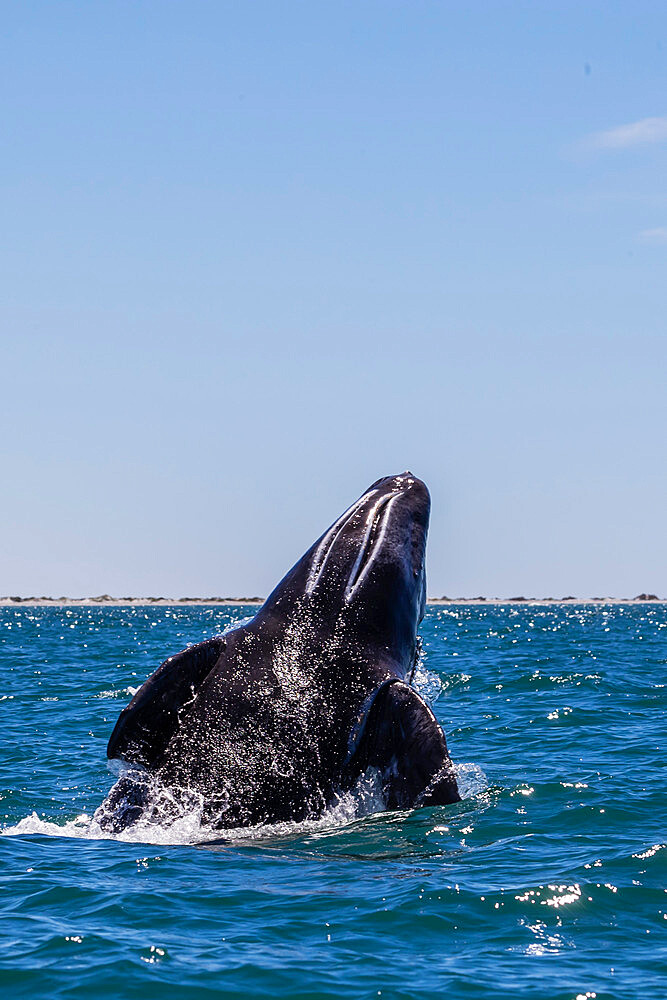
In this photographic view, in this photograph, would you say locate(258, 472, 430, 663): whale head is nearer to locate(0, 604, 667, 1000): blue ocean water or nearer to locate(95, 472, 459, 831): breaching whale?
locate(95, 472, 459, 831): breaching whale

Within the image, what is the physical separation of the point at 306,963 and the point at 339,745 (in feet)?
8.75

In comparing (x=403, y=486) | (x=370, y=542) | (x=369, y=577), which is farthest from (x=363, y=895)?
(x=403, y=486)

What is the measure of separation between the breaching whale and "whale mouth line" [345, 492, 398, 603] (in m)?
0.12

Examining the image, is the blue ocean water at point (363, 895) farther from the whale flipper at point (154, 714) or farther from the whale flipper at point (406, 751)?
the whale flipper at point (154, 714)

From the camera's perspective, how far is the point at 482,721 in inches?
798

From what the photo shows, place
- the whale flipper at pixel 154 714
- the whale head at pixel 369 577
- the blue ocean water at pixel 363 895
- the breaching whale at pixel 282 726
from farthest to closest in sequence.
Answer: the whale head at pixel 369 577, the whale flipper at pixel 154 714, the breaching whale at pixel 282 726, the blue ocean water at pixel 363 895

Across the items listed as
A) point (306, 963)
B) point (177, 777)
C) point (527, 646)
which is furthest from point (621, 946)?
point (527, 646)

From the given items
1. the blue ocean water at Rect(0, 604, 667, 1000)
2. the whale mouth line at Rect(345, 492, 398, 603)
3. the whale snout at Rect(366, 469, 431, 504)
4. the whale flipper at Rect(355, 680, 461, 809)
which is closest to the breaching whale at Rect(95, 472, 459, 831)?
the whale flipper at Rect(355, 680, 461, 809)

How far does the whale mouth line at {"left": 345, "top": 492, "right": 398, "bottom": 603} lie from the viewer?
10999mm

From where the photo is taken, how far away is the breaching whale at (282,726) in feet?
31.7

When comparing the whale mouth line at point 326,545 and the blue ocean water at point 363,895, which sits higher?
the whale mouth line at point 326,545

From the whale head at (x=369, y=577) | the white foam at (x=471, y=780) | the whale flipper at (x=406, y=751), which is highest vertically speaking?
the whale head at (x=369, y=577)

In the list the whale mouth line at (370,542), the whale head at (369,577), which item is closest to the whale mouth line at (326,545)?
the whale head at (369,577)

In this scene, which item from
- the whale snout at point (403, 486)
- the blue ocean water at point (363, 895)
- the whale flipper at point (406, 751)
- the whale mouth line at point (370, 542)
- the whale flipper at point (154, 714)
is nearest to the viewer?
the blue ocean water at point (363, 895)
